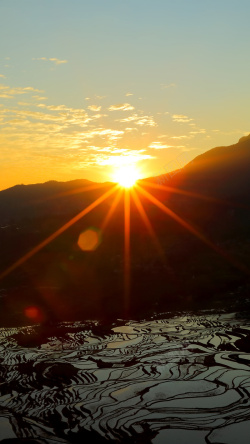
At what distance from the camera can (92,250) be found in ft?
111

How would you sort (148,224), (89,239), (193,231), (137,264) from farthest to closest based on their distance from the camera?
(148,224) → (89,239) → (193,231) → (137,264)

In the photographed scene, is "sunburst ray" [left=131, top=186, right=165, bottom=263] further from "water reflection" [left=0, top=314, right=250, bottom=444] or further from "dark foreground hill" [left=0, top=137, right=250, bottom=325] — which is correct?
"water reflection" [left=0, top=314, right=250, bottom=444]

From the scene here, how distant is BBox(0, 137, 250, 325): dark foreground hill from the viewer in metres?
21.3

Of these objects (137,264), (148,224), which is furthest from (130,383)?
(148,224)

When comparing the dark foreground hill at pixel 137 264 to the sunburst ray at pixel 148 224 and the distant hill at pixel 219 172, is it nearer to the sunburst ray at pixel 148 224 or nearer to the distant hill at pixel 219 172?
the sunburst ray at pixel 148 224

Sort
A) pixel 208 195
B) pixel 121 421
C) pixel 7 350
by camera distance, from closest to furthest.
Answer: pixel 121 421 < pixel 7 350 < pixel 208 195

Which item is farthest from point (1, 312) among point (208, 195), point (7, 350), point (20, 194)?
point (20, 194)

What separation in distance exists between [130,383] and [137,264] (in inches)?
748

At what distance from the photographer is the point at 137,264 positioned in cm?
2934

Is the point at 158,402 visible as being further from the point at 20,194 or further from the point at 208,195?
the point at 20,194

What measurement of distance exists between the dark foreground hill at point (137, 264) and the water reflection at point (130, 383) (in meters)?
4.39

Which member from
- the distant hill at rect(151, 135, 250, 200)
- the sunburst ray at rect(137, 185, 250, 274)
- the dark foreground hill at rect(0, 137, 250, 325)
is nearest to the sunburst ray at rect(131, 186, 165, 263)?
the dark foreground hill at rect(0, 137, 250, 325)

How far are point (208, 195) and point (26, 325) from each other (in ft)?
114

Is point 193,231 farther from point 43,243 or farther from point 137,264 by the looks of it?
point 43,243
